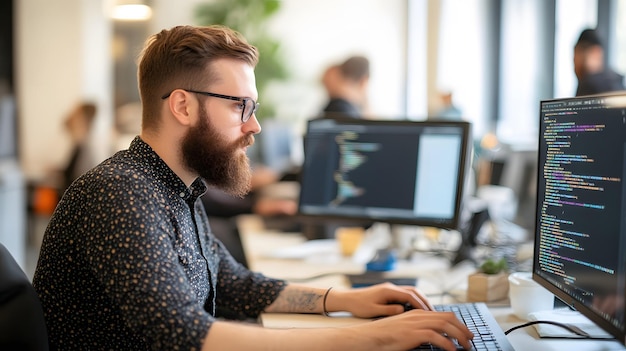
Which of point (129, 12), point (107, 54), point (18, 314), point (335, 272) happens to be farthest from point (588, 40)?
point (107, 54)

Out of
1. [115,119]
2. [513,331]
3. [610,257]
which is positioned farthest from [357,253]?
[115,119]

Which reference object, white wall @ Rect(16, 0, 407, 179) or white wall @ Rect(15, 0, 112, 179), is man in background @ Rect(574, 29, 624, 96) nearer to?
white wall @ Rect(16, 0, 407, 179)

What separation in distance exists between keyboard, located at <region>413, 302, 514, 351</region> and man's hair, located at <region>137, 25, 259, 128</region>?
696mm

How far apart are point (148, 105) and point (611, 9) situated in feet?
11.5

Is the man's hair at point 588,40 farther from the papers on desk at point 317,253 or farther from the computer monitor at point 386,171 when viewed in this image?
the papers on desk at point 317,253

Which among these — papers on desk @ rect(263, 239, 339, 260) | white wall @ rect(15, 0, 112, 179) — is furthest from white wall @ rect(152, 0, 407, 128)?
papers on desk @ rect(263, 239, 339, 260)

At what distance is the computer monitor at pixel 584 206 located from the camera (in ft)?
3.89

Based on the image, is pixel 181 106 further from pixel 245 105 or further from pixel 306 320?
pixel 306 320

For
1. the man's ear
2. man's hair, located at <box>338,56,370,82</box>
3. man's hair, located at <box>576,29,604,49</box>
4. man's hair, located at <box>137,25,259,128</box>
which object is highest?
man's hair, located at <box>338,56,370,82</box>

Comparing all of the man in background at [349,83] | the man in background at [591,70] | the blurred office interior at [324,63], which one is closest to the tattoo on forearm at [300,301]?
the man in background at [591,70]

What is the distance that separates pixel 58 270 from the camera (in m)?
1.40

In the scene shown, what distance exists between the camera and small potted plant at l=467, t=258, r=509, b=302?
1.84m

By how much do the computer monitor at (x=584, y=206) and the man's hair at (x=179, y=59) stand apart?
0.66 metres

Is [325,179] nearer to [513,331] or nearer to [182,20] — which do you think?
[513,331]
